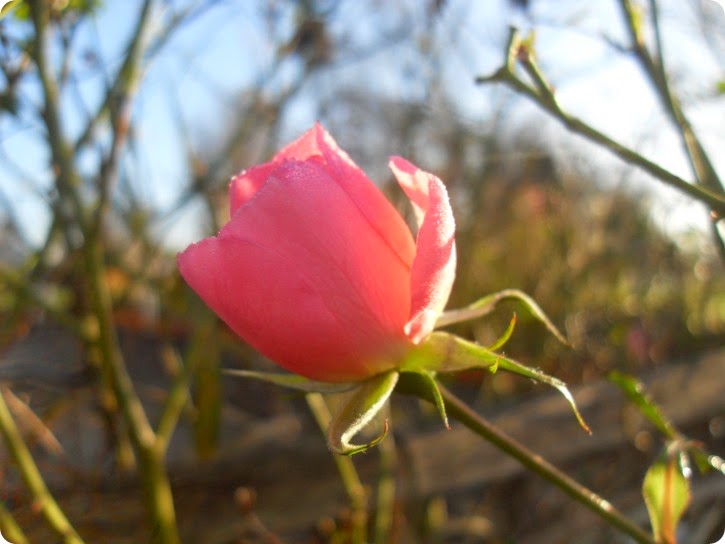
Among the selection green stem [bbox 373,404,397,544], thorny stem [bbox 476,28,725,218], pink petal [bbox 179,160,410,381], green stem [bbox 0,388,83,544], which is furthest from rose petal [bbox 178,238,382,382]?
green stem [bbox 373,404,397,544]

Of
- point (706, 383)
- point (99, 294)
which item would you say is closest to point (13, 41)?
point (99, 294)

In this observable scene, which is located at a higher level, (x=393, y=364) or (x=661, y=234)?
(x=393, y=364)

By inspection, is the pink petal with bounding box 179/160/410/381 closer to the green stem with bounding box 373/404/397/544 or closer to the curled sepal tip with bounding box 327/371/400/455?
the curled sepal tip with bounding box 327/371/400/455

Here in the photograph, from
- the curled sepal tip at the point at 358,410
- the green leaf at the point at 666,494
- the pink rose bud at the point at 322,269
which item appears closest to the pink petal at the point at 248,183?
the pink rose bud at the point at 322,269

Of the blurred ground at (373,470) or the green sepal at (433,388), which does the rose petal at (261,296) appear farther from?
the blurred ground at (373,470)

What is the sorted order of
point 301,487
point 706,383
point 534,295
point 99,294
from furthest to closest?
point 534,295 → point 706,383 → point 301,487 → point 99,294

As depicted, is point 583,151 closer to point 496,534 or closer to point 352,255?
point 496,534

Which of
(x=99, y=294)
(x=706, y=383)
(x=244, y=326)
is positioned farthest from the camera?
(x=706, y=383)

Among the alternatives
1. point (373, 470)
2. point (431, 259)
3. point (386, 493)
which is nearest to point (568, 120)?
point (431, 259)

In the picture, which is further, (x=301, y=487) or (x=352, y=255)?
(x=301, y=487)
